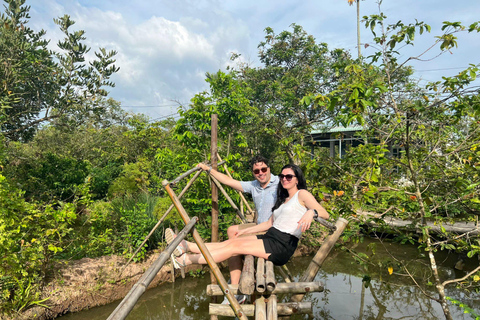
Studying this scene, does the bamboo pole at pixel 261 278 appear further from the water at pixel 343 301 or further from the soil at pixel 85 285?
the soil at pixel 85 285

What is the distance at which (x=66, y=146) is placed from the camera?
10703mm

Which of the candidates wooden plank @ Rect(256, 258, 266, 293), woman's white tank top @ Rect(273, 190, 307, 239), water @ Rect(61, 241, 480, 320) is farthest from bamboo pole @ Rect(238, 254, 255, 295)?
water @ Rect(61, 241, 480, 320)

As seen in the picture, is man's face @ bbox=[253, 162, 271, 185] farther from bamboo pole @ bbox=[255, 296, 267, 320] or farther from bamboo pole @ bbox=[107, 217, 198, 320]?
bamboo pole @ bbox=[107, 217, 198, 320]

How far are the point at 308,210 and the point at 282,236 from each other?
0.33 metres

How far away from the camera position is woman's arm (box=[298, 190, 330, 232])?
8.00ft

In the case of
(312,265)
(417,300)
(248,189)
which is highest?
(248,189)

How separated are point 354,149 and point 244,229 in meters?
1.60

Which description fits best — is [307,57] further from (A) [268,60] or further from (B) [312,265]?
(B) [312,265]

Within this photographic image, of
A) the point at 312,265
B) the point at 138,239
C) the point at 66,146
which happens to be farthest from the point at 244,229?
the point at 66,146

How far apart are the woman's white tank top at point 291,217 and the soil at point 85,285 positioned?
3.42 m

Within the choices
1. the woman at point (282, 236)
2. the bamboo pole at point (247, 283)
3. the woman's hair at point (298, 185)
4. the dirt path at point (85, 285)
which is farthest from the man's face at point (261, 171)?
the dirt path at point (85, 285)

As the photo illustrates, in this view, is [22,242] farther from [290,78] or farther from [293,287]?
[290,78]

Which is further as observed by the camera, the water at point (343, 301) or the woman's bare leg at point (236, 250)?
the water at point (343, 301)

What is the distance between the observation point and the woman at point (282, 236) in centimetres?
253
